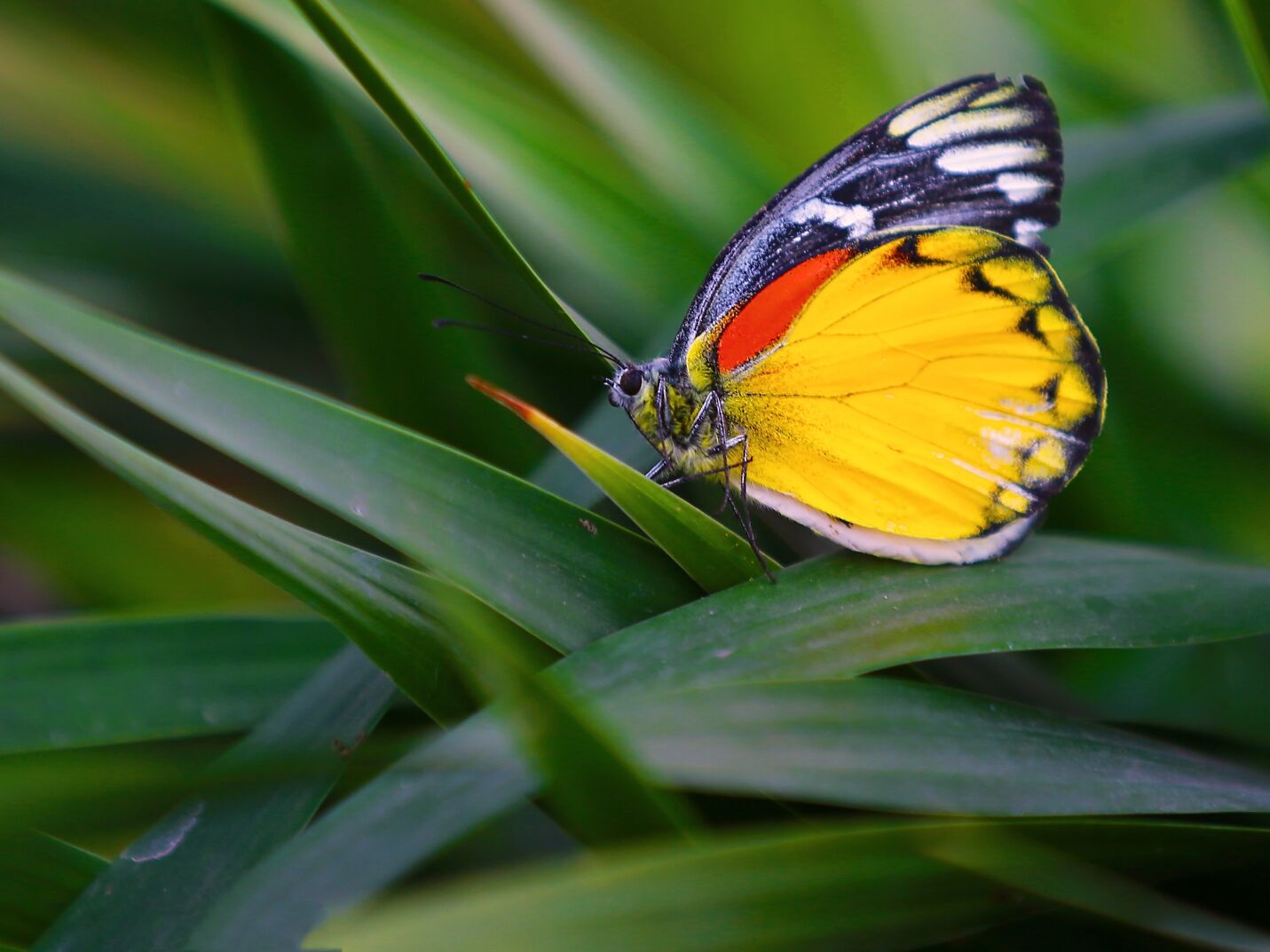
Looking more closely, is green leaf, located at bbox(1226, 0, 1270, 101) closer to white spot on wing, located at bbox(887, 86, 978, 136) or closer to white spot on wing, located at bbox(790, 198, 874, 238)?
white spot on wing, located at bbox(887, 86, 978, 136)

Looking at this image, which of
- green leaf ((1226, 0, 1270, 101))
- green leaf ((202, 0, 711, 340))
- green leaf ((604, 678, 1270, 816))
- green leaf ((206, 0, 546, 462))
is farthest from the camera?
green leaf ((202, 0, 711, 340))

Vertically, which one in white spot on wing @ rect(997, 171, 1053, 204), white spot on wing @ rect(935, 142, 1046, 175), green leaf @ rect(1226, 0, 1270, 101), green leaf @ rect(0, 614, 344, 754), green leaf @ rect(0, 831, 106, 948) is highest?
green leaf @ rect(1226, 0, 1270, 101)

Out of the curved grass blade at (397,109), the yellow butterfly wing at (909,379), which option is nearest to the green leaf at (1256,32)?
the yellow butterfly wing at (909,379)

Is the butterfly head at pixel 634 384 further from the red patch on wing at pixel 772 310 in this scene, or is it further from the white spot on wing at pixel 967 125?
the white spot on wing at pixel 967 125

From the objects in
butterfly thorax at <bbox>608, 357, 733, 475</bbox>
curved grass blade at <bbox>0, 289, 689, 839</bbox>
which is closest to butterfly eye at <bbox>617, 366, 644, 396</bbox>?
butterfly thorax at <bbox>608, 357, 733, 475</bbox>

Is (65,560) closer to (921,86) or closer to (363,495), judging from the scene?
(363,495)

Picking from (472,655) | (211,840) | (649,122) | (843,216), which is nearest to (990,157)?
(843,216)

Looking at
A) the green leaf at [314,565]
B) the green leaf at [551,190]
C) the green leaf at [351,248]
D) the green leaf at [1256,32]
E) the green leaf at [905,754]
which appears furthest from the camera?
the green leaf at [551,190]
